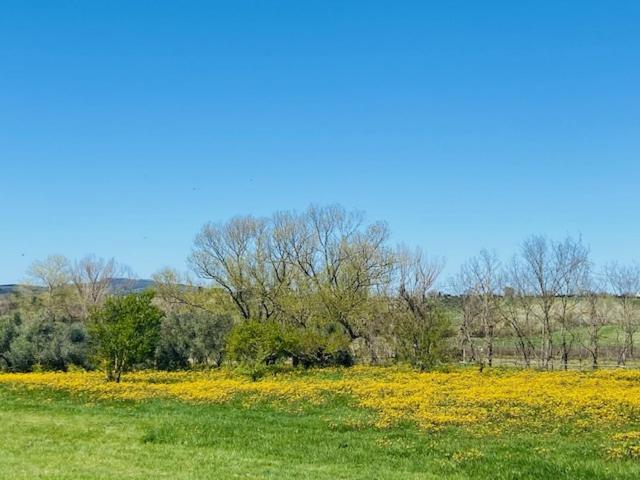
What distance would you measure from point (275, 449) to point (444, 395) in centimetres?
1137

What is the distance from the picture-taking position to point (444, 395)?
84.6 ft

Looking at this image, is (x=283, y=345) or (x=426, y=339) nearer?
(x=426, y=339)

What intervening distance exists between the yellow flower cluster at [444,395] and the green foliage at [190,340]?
8.63 m

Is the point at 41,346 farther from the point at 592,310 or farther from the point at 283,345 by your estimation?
the point at 592,310

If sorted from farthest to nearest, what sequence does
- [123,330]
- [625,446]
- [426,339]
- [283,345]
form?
[283,345], [426,339], [123,330], [625,446]

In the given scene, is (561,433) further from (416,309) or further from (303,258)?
(303,258)

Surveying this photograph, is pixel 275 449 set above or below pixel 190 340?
below

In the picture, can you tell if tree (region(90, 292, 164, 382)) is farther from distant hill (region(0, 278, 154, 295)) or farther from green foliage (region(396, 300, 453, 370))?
distant hill (region(0, 278, 154, 295))

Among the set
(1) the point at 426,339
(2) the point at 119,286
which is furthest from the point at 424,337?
(2) the point at 119,286

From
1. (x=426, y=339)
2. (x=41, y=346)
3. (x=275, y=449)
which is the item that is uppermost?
(x=426, y=339)

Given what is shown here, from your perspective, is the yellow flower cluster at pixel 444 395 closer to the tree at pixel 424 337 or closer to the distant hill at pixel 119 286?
the tree at pixel 424 337

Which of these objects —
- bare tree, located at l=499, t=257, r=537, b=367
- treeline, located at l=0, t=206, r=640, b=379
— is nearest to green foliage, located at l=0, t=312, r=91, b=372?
treeline, located at l=0, t=206, r=640, b=379

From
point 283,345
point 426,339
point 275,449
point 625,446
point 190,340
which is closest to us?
point 625,446

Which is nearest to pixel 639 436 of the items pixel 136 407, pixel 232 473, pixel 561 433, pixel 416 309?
pixel 561 433
